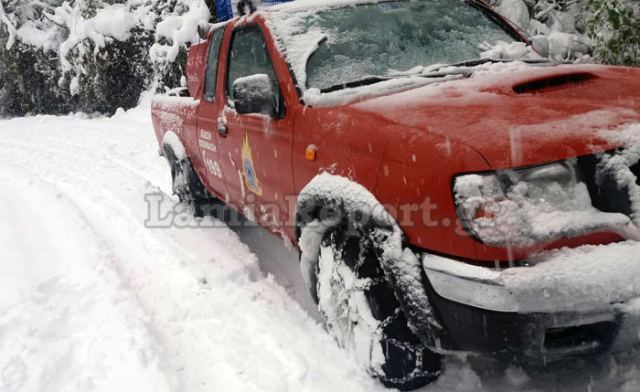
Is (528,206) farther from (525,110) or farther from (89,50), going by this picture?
(89,50)

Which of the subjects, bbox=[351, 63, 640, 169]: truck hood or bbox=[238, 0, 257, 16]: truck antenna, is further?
bbox=[238, 0, 257, 16]: truck antenna

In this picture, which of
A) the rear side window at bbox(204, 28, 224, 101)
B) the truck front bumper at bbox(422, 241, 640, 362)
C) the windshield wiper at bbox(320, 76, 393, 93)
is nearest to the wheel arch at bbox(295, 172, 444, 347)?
the truck front bumper at bbox(422, 241, 640, 362)

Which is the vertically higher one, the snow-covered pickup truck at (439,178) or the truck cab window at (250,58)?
the truck cab window at (250,58)

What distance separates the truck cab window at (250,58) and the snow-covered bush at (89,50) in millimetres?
8772

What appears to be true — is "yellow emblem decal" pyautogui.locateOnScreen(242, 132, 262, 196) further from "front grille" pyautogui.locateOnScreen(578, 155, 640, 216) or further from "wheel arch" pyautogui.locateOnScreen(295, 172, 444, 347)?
"front grille" pyautogui.locateOnScreen(578, 155, 640, 216)

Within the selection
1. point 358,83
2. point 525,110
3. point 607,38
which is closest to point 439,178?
point 525,110

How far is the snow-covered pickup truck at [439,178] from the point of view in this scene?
1979 mm

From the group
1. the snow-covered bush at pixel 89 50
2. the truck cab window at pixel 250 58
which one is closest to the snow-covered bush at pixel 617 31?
the truck cab window at pixel 250 58

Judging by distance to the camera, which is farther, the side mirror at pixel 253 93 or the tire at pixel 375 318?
the side mirror at pixel 253 93

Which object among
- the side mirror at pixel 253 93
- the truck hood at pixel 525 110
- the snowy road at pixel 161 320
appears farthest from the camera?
the side mirror at pixel 253 93

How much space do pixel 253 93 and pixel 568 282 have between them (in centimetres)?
183

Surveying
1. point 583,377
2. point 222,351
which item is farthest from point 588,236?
point 222,351

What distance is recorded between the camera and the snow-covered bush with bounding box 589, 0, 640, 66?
16.6 ft

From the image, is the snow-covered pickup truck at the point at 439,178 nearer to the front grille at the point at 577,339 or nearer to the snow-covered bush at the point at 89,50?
the front grille at the point at 577,339
